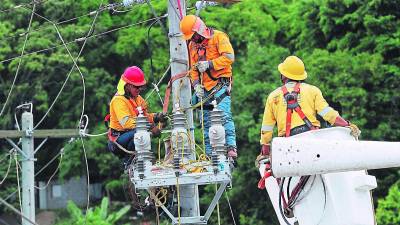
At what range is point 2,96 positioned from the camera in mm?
31016

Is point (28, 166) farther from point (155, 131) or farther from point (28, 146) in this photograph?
point (155, 131)

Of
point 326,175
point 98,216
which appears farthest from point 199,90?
point 98,216

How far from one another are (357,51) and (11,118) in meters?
10.1

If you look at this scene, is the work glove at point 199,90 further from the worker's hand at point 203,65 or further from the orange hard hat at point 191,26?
the orange hard hat at point 191,26

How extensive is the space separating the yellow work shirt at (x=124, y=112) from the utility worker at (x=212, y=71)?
0.68 metres

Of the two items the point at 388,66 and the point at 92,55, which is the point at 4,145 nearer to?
the point at 92,55

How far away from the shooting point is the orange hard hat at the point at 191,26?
36.4 ft

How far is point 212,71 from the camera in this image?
1139cm

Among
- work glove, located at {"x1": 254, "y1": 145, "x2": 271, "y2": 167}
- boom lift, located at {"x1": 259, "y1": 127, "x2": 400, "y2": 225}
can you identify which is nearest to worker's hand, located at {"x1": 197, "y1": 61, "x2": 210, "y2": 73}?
work glove, located at {"x1": 254, "y1": 145, "x2": 271, "y2": 167}

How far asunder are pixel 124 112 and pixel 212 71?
45.9 inches

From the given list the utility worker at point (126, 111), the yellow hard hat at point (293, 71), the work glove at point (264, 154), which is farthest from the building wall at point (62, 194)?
the yellow hard hat at point (293, 71)

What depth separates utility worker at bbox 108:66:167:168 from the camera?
1177 cm

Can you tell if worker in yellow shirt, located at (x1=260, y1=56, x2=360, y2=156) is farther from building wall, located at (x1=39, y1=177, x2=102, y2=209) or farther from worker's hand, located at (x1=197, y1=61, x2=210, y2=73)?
building wall, located at (x1=39, y1=177, x2=102, y2=209)

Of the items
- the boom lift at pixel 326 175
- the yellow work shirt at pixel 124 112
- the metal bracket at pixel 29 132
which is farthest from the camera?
the metal bracket at pixel 29 132
